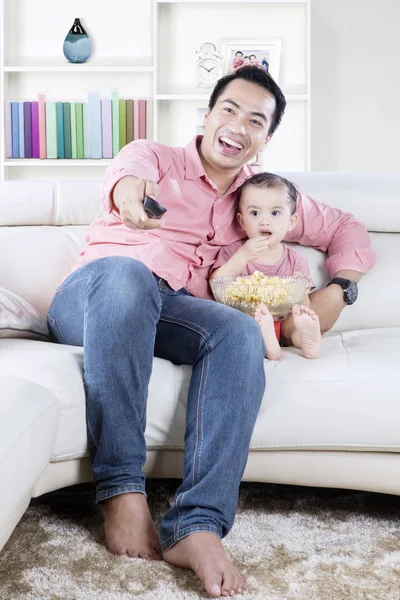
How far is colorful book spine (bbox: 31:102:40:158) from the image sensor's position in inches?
156

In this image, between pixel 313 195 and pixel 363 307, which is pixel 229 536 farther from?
pixel 313 195

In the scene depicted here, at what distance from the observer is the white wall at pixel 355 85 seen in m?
4.11

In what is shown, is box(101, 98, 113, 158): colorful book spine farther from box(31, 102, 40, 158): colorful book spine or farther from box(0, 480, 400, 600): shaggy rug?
box(0, 480, 400, 600): shaggy rug

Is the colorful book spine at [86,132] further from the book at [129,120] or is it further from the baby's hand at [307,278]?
the baby's hand at [307,278]

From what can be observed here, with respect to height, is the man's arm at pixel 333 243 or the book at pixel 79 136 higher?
the book at pixel 79 136

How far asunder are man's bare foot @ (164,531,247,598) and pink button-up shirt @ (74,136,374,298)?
0.67m

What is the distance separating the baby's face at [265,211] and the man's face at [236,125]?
0.30 feet

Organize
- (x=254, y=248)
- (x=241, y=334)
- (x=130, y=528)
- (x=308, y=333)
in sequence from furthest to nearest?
1. (x=254, y=248)
2. (x=308, y=333)
3. (x=241, y=334)
4. (x=130, y=528)

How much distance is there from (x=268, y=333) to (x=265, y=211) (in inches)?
14.4

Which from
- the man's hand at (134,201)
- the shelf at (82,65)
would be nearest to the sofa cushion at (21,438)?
the man's hand at (134,201)

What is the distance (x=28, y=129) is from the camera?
3982mm

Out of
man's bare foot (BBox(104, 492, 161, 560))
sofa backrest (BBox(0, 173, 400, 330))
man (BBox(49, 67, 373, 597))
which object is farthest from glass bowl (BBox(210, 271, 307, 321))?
man's bare foot (BBox(104, 492, 161, 560))

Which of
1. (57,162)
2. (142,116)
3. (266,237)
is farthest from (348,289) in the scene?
(57,162)

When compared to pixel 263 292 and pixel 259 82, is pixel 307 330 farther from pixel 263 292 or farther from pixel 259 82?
pixel 259 82
